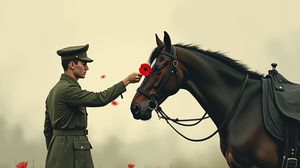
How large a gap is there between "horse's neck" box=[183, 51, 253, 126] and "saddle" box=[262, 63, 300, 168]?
358mm

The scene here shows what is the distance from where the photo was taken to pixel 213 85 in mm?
6664

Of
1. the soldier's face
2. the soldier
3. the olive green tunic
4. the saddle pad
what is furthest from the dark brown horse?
the soldier's face

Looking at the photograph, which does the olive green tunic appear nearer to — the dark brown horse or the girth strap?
the dark brown horse

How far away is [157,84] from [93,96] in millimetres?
815

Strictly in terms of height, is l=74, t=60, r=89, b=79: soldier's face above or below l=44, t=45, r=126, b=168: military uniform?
above

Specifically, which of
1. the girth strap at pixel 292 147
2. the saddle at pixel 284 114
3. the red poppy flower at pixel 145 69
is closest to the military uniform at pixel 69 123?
the red poppy flower at pixel 145 69

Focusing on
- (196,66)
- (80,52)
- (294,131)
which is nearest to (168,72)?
(196,66)

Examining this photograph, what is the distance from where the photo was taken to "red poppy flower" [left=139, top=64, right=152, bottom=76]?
21.1 feet

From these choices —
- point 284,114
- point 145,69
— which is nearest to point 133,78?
point 145,69

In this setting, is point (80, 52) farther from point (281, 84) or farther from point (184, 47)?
point (281, 84)

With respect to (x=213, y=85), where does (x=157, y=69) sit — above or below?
above

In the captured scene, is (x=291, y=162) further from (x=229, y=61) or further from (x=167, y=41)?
(x=167, y=41)

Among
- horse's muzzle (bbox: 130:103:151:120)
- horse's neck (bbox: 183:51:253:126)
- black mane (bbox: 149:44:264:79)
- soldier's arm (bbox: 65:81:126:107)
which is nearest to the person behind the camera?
soldier's arm (bbox: 65:81:126:107)

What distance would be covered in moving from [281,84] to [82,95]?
231 centimetres
